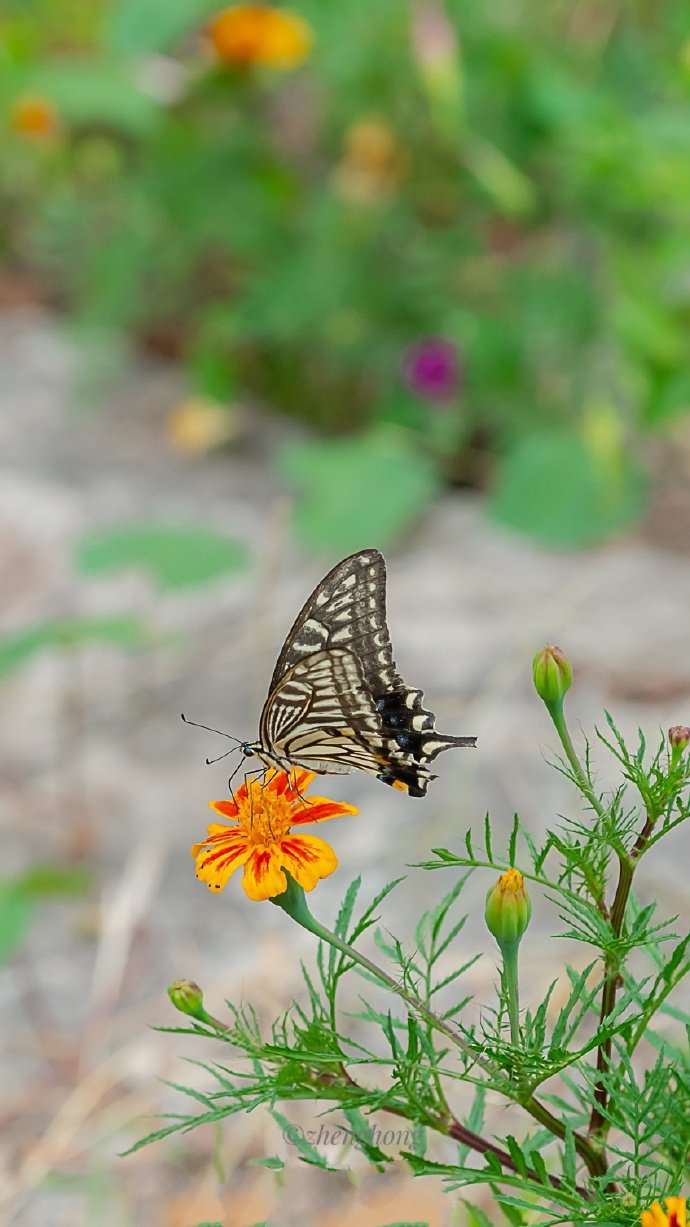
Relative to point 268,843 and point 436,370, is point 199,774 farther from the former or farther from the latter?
point 268,843

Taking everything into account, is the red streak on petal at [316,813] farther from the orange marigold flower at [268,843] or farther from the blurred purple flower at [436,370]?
the blurred purple flower at [436,370]

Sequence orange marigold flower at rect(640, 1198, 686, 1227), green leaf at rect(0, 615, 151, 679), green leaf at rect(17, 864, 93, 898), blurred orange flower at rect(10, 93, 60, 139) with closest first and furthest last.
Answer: orange marigold flower at rect(640, 1198, 686, 1227) → green leaf at rect(17, 864, 93, 898) → green leaf at rect(0, 615, 151, 679) → blurred orange flower at rect(10, 93, 60, 139)

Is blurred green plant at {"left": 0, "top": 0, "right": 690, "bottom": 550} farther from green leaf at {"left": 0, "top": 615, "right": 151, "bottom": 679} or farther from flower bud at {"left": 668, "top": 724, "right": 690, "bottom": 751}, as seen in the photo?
flower bud at {"left": 668, "top": 724, "right": 690, "bottom": 751}

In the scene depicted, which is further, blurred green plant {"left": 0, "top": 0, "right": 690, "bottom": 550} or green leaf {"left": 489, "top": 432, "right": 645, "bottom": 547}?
blurred green plant {"left": 0, "top": 0, "right": 690, "bottom": 550}

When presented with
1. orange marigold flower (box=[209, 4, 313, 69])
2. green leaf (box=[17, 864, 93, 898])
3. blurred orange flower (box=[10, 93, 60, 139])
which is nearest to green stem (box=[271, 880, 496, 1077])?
green leaf (box=[17, 864, 93, 898])

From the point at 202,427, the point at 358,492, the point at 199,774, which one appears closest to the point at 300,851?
the point at 199,774

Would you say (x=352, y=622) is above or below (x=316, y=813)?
above
